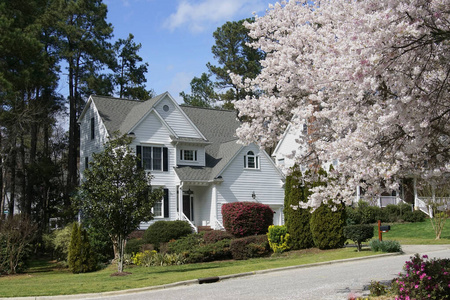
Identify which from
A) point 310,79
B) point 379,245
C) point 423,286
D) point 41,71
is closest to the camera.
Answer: point 423,286

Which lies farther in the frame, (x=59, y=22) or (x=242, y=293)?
(x=59, y=22)

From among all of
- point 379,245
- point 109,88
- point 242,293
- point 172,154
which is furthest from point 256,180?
point 242,293

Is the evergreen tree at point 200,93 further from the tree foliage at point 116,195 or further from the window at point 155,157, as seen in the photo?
the tree foliage at point 116,195

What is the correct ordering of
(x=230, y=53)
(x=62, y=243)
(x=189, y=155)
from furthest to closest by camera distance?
1. (x=230, y=53)
2. (x=189, y=155)
3. (x=62, y=243)

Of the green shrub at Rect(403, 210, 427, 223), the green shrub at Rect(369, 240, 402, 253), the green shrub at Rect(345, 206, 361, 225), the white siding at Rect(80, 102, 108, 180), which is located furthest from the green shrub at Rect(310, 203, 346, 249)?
the white siding at Rect(80, 102, 108, 180)

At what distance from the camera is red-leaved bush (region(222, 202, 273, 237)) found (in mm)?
25250

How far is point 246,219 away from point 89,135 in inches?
520

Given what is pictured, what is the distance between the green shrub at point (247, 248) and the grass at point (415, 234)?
6263 millimetres

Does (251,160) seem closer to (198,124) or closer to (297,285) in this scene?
(198,124)

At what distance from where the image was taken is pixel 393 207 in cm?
3400

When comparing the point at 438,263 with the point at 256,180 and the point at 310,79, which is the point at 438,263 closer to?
the point at 310,79

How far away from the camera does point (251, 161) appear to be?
32.2 m

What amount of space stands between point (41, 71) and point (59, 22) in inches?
357

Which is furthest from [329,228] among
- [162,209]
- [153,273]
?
[162,209]
